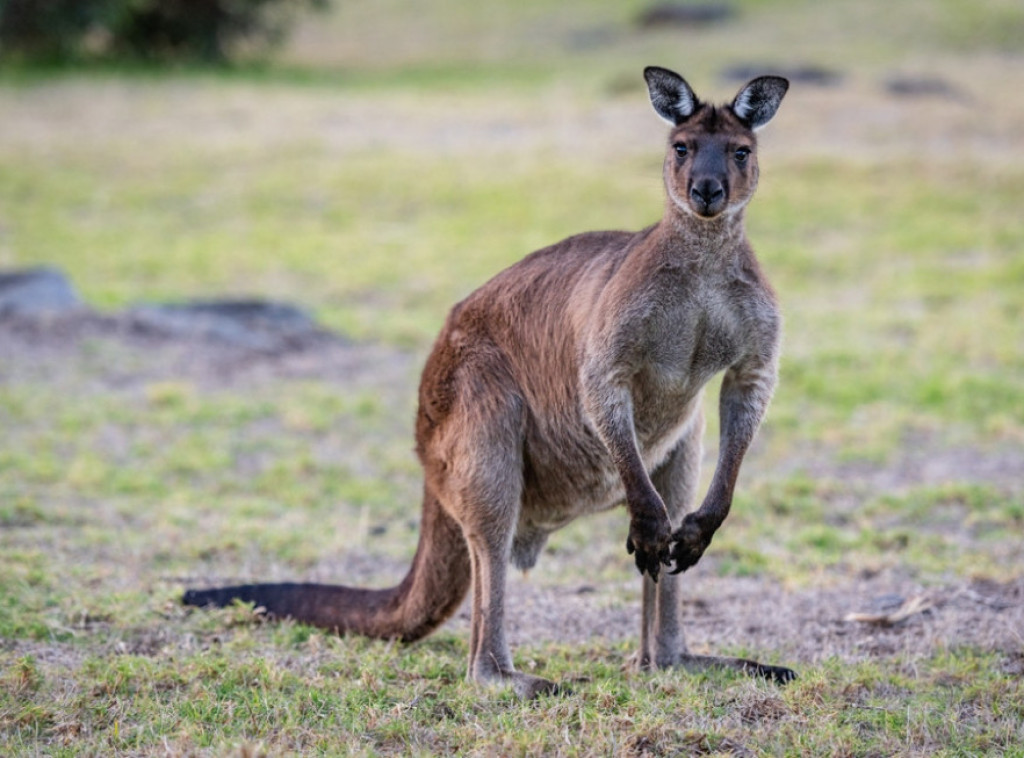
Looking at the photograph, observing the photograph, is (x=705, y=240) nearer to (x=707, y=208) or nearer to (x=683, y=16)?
(x=707, y=208)

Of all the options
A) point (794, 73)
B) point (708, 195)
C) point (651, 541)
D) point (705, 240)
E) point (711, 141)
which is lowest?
point (651, 541)

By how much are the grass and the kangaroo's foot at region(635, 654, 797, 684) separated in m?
0.13

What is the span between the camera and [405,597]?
4602 mm

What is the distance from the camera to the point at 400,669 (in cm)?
432

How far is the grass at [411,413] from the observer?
3.89m

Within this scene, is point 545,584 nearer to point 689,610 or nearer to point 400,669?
point 689,610

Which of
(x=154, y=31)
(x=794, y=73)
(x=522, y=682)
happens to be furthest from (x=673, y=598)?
(x=154, y=31)

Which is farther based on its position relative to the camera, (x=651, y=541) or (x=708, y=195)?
(x=651, y=541)

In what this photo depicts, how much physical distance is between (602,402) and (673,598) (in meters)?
0.83

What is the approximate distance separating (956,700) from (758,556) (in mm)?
2151

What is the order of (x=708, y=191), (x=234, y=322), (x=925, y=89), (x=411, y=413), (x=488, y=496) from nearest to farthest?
(x=708, y=191) < (x=488, y=496) < (x=411, y=413) < (x=234, y=322) < (x=925, y=89)

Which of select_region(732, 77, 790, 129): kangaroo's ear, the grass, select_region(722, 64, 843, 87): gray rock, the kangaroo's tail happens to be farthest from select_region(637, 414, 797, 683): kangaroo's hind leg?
select_region(722, 64, 843, 87): gray rock

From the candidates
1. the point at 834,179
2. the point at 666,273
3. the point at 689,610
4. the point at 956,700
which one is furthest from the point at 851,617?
the point at 834,179

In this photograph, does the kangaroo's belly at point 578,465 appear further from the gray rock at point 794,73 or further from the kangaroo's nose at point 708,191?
the gray rock at point 794,73
